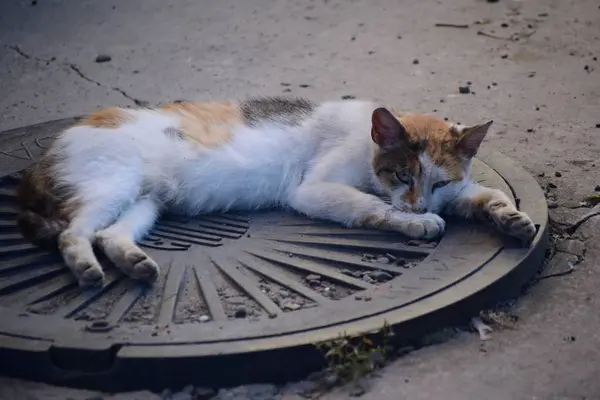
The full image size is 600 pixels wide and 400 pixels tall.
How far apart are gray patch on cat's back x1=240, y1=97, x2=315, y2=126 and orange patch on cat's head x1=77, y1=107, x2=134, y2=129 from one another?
0.54 meters

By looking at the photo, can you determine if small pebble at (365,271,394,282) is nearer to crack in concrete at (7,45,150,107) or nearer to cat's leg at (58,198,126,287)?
cat's leg at (58,198,126,287)

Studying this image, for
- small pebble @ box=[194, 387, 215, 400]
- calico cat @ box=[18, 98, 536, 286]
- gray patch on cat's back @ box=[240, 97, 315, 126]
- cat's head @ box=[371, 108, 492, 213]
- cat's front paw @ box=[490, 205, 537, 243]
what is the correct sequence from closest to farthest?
small pebble @ box=[194, 387, 215, 400]
cat's front paw @ box=[490, 205, 537, 243]
calico cat @ box=[18, 98, 536, 286]
cat's head @ box=[371, 108, 492, 213]
gray patch on cat's back @ box=[240, 97, 315, 126]

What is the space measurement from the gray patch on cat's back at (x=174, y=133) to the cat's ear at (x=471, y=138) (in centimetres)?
120

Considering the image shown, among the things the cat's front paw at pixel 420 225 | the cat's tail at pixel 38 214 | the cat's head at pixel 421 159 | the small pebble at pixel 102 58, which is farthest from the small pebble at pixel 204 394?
the small pebble at pixel 102 58

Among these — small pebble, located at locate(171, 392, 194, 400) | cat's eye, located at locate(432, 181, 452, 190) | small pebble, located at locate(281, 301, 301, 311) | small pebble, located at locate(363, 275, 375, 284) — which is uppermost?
cat's eye, located at locate(432, 181, 452, 190)

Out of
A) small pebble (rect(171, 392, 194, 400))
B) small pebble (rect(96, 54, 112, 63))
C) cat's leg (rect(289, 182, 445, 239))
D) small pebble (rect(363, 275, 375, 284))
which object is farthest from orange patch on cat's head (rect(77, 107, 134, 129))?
small pebble (rect(96, 54, 112, 63))

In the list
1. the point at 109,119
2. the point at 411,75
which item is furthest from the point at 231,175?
the point at 411,75

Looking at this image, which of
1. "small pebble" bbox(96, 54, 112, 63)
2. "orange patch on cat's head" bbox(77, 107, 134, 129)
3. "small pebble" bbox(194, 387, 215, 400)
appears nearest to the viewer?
"small pebble" bbox(194, 387, 215, 400)

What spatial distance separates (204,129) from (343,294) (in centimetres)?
117

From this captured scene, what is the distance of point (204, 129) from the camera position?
→ 370cm

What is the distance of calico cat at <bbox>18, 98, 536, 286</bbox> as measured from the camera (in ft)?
10.5

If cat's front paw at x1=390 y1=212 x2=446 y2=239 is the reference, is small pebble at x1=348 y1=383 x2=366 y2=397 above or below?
below

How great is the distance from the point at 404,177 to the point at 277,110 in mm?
787

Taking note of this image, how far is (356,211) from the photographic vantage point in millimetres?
3375
